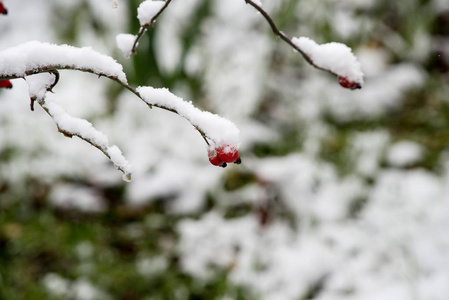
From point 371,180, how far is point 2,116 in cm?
212

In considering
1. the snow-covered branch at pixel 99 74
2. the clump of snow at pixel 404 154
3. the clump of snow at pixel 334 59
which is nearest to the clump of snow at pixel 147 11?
the snow-covered branch at pixel 99 74

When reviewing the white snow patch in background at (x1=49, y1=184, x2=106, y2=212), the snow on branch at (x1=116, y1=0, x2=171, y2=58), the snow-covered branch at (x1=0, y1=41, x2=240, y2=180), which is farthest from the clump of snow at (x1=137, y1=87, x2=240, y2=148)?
the white snow patch in background at (x1=49, y1=184, x2=106, y2=212)

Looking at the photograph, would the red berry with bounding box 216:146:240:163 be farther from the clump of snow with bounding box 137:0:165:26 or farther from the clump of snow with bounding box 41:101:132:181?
the clump of snow with bounding box 137:0:165:26

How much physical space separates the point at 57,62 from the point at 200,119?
22 cm

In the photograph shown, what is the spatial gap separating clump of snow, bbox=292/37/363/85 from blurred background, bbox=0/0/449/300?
648mm

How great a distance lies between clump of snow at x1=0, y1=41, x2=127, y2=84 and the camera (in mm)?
612

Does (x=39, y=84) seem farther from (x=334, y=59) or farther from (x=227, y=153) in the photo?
(x=334, y=59)

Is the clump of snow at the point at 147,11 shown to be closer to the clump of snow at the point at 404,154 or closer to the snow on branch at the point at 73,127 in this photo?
the snow on branch at the point at 73,127

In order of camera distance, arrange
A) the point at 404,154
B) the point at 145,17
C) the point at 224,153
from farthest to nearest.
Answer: the point at 404,154 < the point at 145,17 < the point at 224,153

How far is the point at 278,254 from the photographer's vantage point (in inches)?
65.7

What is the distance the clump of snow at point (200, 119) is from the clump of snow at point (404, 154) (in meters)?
1.65

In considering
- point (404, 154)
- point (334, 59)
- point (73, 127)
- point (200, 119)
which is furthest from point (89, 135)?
point (404, 154)

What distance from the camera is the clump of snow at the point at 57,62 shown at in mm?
612

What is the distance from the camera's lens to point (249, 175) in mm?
2189
